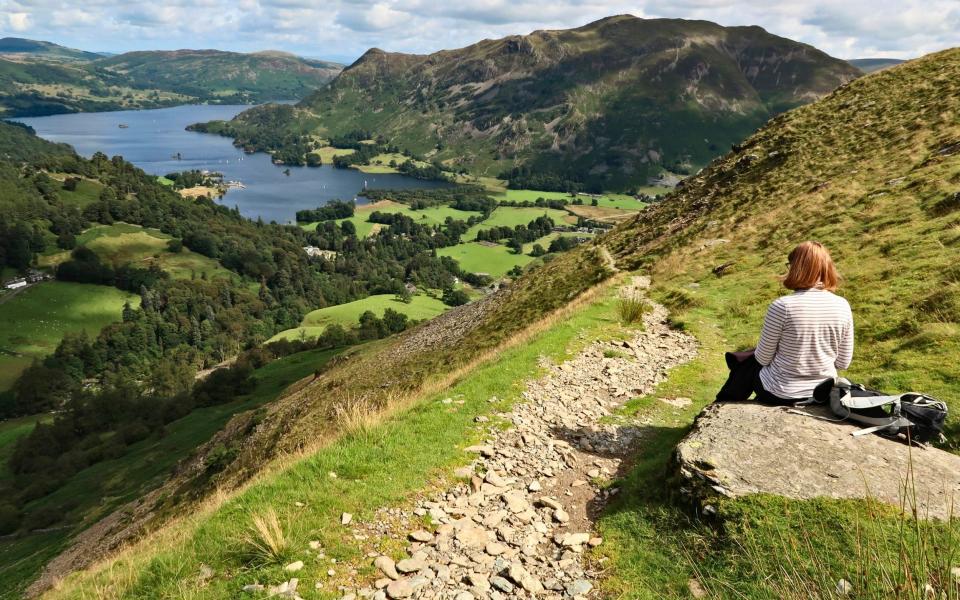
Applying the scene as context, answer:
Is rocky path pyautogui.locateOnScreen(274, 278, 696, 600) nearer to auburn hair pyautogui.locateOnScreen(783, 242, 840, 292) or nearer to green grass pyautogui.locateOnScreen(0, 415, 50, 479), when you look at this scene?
auburn hair pyautogui.locateOnScreen(783, 242, 840, 292)

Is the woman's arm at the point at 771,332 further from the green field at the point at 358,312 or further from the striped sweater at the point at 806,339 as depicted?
the green field at the point at 358,312

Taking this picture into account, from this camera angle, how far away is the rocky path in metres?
7.73

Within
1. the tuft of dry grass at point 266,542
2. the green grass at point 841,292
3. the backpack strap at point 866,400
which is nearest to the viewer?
the green grass at point 841,292

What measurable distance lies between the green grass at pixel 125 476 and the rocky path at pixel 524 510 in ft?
159

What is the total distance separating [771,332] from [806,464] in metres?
2.53

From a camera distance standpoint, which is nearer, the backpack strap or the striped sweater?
the backpack strap

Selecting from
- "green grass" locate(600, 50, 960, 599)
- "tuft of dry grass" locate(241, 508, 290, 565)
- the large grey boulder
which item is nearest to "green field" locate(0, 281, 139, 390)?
"tuft of dry grass" locate(241, 508, 290, 565)

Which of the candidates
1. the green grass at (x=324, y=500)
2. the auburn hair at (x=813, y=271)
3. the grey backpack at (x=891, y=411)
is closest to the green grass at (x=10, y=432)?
the green grass at (x=324, y=500)

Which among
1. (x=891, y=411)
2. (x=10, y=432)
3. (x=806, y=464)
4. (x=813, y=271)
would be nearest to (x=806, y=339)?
(x=813, y=271)

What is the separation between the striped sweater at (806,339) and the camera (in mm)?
9102

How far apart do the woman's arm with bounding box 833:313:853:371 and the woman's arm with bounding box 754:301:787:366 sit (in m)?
1.12

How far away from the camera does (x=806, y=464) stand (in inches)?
317

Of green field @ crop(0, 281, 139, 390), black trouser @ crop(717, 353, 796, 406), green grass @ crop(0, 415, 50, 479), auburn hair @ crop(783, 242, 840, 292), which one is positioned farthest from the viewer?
green field @ crop(0, 281, 139, 390)

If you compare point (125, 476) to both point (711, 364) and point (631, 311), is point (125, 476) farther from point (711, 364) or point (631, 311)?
point (711, 364)
